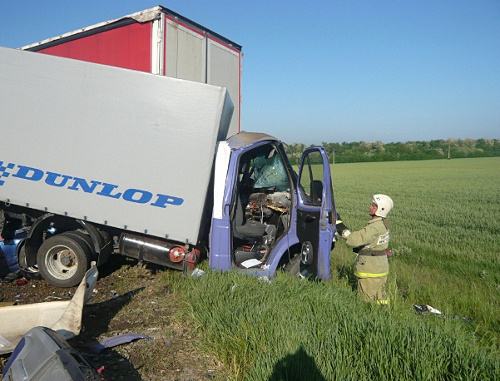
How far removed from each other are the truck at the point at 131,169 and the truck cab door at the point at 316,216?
2 cm

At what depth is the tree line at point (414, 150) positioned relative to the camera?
2542 inches

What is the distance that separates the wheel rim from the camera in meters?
5.96

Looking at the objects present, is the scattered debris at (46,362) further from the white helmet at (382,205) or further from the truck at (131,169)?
the white helmet at (382,205)

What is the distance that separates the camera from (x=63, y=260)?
237 inches

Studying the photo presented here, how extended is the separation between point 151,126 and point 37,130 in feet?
4.98

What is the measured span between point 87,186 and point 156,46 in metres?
2.32

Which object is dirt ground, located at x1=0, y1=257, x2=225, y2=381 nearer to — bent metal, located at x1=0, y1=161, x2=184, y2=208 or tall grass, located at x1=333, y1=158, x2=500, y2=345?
bent metal, located at x1=0, y1=161, x2=184, y2=208

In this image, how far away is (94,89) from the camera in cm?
560

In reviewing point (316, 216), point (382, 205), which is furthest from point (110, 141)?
point (382, 205)

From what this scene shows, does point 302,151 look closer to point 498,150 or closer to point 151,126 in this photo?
point 151,126

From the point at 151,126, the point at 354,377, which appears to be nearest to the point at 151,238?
the point at 151,126

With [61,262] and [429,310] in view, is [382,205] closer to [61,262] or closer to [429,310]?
[429,310]

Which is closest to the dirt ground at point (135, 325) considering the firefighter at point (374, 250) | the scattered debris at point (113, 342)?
the scattered debris at point (113, 342)

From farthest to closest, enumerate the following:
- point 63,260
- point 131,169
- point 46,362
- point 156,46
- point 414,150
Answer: point 414,150
point 156,46
point 63,260
point 131,169
point 46,362
